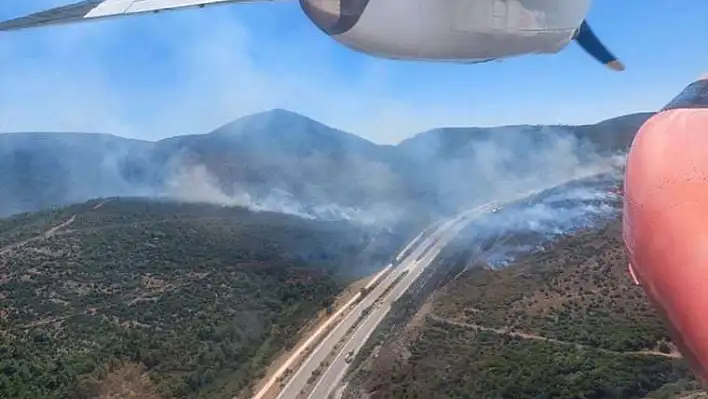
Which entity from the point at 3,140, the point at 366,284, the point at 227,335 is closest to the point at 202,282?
the point at 227,335

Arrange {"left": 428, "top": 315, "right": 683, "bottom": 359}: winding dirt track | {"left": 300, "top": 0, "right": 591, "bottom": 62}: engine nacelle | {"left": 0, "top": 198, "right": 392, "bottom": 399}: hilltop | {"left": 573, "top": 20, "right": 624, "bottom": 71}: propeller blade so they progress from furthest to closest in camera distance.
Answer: {"left": 0, "top": 198, "right": 392, "bottom": 399}: hilltop, {"left": 428, "top": 315, "right": 683, "bottom": 359}: winding dirt track, {"left": 573, "top": 20, "right": 624, "bottom": 71}: propeller blade, {"left": 300, "top": 0, "right": 591, "bottom": 62}: engine nacelle

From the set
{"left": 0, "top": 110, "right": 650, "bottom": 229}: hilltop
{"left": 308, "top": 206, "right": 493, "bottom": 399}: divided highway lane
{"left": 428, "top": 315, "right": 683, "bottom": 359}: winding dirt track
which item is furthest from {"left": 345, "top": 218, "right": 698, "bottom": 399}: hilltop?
{"left": 0, "top": 110, "right": 650, "bottom": 229}: hilltop

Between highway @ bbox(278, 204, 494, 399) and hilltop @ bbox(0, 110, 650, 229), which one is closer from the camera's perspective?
highway @ bbox(278, 204, 494, 399)

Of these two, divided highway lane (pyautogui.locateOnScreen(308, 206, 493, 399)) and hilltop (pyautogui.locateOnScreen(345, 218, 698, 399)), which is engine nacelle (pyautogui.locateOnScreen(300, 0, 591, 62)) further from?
divided highway lane (pyautogui.locateOnScreen(308, 206, 493, 399))

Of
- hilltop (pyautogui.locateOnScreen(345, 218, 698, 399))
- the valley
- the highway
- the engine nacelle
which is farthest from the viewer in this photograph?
the highway

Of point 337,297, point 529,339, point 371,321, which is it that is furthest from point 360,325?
point 529,339

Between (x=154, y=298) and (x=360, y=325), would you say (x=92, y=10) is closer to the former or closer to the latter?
(x=360, y=325)

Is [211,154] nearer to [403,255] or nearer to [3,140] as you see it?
[3,140]
